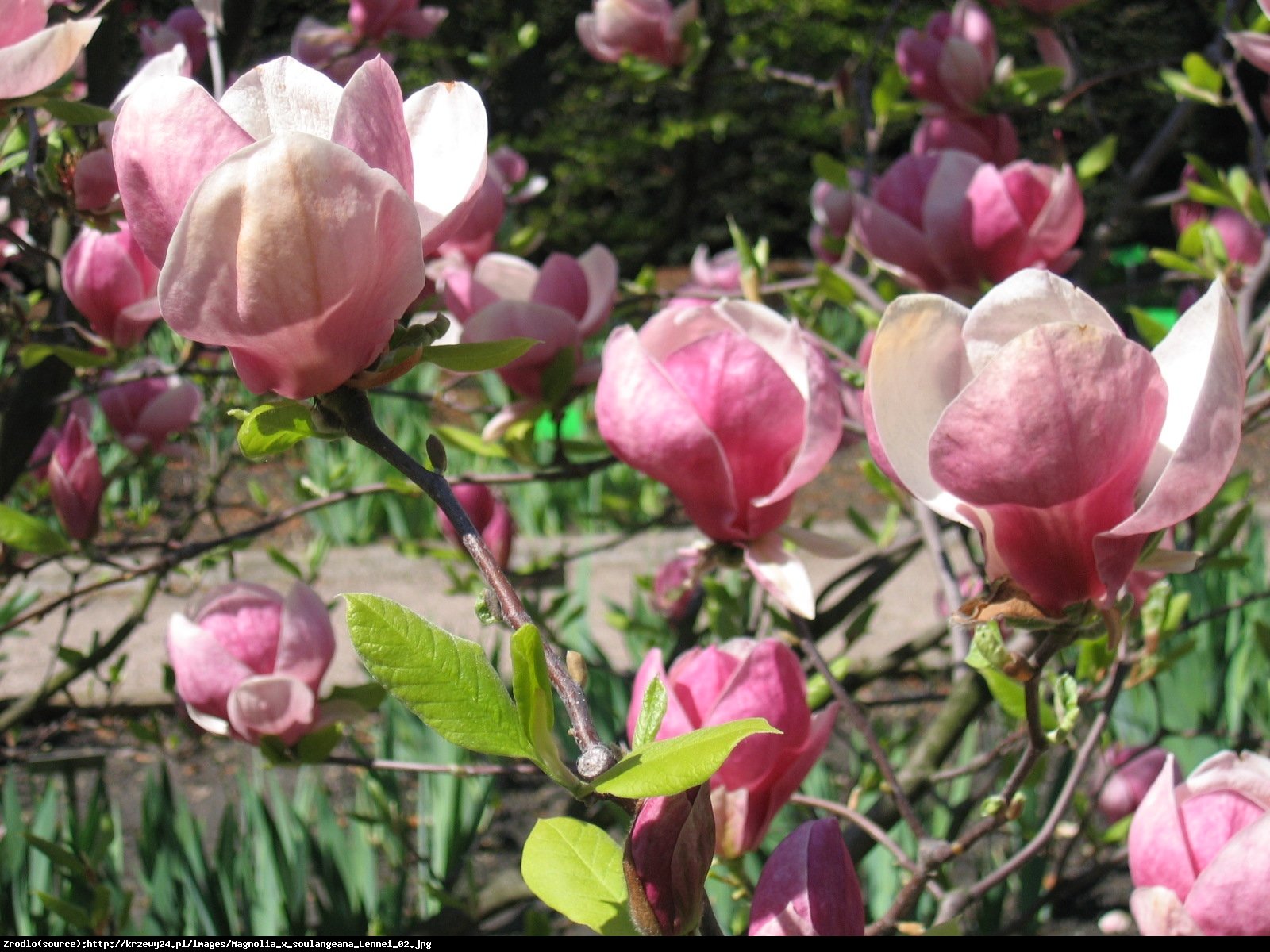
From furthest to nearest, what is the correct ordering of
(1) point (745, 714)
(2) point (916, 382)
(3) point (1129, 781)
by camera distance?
(3) point (1129, 781)
(1) point (745, 714)
(2) point (916, 382)

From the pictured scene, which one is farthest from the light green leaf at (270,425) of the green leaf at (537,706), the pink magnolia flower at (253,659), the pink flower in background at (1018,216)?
the pink flower in background at (1018,216)

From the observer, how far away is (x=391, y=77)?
334 millimetres

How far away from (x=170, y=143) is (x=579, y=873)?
242 mm

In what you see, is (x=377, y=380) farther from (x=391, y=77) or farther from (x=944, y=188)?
(x=944, y=188)

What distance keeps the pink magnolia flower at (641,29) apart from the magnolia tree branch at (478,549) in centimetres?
104

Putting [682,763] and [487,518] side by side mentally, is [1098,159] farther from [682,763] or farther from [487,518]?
[682,763]

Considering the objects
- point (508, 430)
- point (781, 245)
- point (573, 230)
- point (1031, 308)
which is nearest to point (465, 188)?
point (1031, 308)

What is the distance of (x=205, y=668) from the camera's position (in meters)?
0.74

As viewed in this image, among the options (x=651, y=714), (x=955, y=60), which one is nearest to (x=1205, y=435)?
(x=651, y=714)

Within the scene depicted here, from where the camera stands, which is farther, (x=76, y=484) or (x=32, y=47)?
(x=76, y=484)

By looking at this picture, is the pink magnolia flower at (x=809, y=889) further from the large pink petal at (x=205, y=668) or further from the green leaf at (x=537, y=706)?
the large pink petal at (x=205, y=668)

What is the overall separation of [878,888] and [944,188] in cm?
75

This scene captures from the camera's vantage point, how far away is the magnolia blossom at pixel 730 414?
538mm

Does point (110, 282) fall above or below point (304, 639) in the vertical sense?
above
